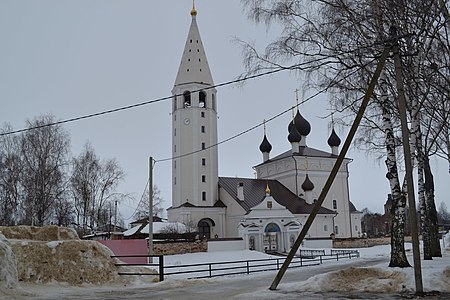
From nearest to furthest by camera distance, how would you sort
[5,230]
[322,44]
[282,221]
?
1. [322,44]
2. [5,230]
3. [282,221]

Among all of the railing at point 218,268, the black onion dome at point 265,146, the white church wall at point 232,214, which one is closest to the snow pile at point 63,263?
the railing at point 218,268

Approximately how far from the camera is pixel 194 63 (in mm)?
52844

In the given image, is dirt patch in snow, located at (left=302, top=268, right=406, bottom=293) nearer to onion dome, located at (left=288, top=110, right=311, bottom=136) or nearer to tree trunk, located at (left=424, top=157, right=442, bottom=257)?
tree trunk, located at (left=424, top=157, right=442, bottom=257)

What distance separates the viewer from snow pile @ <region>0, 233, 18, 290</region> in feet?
45.1

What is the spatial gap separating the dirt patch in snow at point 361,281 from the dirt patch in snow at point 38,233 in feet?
34.2

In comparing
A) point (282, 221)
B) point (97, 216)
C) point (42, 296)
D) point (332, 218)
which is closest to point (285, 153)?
point (332, 218)

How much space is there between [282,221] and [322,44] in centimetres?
3042

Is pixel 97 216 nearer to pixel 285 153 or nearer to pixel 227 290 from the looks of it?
pixel 285 153

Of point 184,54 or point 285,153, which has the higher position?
point 184,54

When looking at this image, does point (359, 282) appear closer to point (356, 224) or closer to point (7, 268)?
point (7, 268)

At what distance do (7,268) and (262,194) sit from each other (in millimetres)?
39960

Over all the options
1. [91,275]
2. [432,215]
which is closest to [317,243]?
[432,215]

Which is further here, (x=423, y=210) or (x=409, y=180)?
(x=423, y=210)

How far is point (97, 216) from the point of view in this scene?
5006cm
